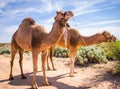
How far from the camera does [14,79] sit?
11.1m

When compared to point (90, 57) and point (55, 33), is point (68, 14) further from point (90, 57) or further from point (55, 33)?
point (90, 57)

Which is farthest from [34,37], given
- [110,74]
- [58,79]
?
[110,74]

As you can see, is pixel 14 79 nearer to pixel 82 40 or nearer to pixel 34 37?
pixel 34 37

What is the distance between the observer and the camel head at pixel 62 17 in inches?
322

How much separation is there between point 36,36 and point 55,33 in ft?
3.59

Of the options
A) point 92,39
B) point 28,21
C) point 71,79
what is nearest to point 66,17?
point 28,21

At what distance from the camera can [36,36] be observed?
9.53m

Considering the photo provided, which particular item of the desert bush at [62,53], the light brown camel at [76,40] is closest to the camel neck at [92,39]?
the light brown camel at [76,40]

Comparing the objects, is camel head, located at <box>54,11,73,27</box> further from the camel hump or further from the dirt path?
the dirt path

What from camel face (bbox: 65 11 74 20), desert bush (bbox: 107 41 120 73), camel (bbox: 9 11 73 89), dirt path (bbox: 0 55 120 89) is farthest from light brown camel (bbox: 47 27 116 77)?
camel face (bbox: 65 11 74 20)

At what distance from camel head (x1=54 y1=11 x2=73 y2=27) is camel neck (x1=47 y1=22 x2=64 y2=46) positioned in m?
0.13

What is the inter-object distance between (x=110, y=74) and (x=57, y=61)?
5.04m

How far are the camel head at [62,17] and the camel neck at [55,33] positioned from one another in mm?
127

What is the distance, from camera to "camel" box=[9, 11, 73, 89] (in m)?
8.54
